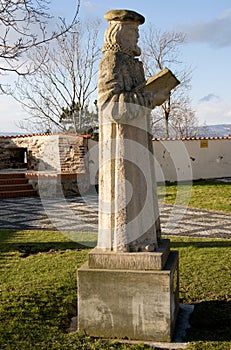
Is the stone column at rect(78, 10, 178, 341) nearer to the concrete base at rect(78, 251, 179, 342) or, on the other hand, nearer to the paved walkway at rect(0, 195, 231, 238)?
the concrete base at rect(78, 251, 179, 342)

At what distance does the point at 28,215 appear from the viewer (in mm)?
10180

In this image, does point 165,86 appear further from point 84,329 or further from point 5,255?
point 5,255

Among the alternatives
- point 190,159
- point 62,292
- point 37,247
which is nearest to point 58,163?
point 190,159

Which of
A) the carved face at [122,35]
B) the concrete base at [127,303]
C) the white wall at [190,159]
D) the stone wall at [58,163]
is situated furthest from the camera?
the white wall at [190,159]

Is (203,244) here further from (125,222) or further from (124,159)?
(124,159)

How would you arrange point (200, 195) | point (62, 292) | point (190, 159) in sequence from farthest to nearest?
point (190, 159) < point (200, 195) < point (62, 292)

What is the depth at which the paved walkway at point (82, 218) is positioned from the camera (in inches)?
317

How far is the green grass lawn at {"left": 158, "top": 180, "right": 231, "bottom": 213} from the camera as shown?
1106cm

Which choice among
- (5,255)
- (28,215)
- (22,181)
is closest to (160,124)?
(22,181)

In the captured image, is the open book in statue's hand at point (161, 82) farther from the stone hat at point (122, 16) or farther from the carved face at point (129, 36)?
the stone hat at point (122, 16)

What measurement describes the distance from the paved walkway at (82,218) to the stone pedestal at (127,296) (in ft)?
13.9

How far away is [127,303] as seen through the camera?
3.34 meters

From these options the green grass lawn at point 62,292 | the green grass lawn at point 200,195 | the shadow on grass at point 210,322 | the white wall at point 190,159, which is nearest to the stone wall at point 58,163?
the green grass lawn at point 200,195

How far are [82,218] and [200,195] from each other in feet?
14.7
